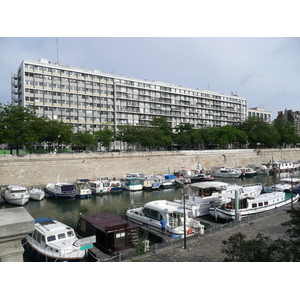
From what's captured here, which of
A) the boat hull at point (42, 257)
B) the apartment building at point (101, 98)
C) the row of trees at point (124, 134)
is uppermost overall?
the apartment building at point (101, 98)

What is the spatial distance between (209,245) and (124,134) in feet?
208

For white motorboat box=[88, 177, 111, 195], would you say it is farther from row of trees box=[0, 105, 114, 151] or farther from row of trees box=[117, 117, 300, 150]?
row of trees box=[117, 117, 300, 150]

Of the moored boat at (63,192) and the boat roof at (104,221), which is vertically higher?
the boat roof at (104,221)

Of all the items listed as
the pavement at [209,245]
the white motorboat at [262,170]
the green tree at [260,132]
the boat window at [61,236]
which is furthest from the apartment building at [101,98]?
the pavement at [209,245]

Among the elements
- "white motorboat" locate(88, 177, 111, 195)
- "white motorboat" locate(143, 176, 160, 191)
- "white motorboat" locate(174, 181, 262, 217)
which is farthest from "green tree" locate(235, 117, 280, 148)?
"white motorboat" locate(88, 177, 111, 195)

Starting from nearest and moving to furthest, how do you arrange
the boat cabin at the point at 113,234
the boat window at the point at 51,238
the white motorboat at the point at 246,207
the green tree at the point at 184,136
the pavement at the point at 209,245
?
the pavement at the point at 209,245, the boat window at the point at 51,238, the boat cabin at the point at 113,234, the white motorboat at the point at 246,207, the green tree at the point at 184,136

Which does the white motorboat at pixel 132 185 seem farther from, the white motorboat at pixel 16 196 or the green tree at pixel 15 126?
the green tree at pixel 15 126

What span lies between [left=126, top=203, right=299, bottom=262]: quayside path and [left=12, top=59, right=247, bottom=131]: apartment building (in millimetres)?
67751

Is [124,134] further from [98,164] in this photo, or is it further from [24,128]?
[24,128]

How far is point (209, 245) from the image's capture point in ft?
54.5

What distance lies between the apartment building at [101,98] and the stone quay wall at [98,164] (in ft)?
90.4

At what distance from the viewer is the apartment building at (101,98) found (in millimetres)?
75875

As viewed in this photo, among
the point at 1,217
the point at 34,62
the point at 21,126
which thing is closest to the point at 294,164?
the point at 21,126

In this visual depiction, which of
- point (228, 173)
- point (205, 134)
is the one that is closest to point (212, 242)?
point (228, 173)
